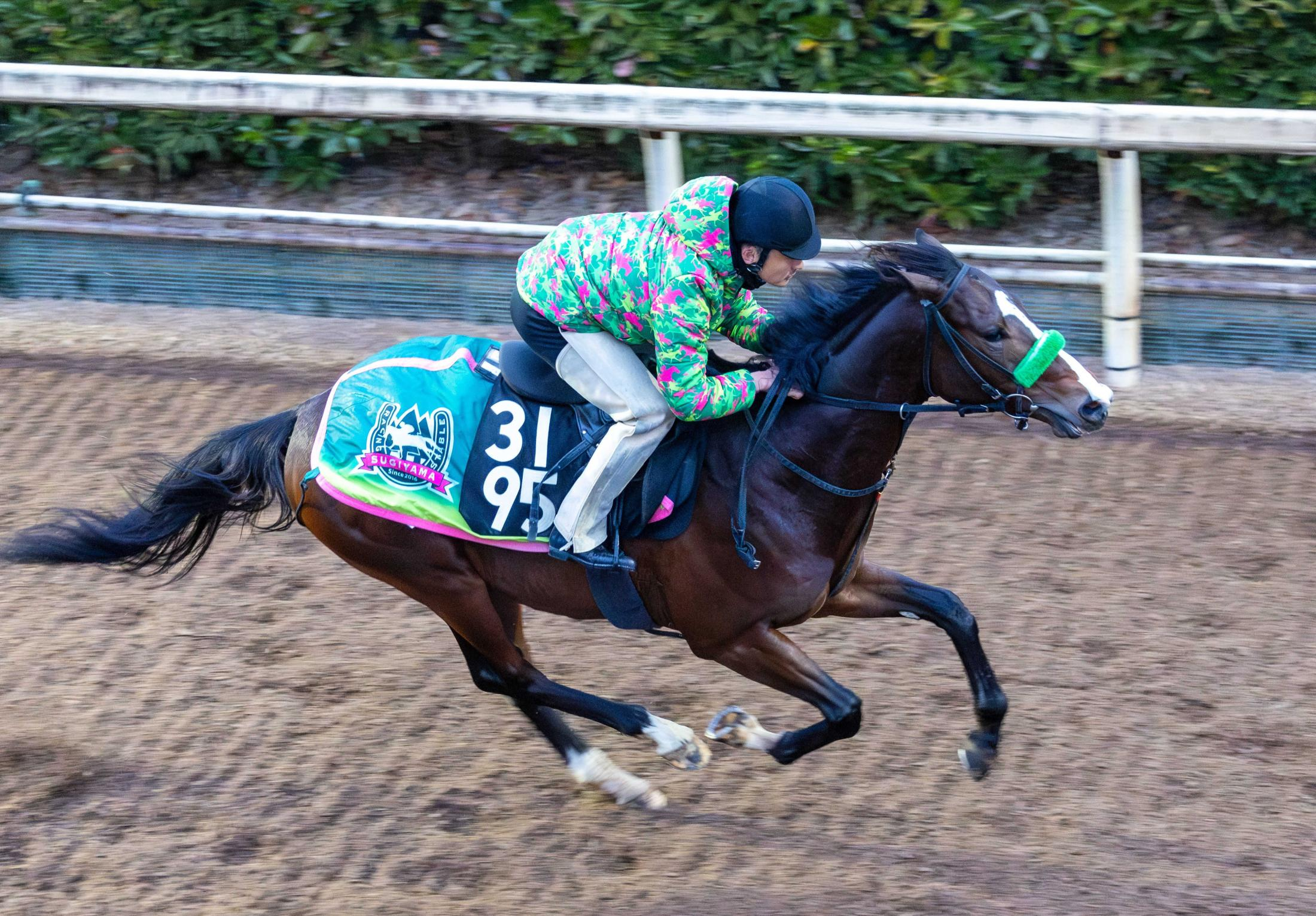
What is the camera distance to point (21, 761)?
4457 millimetres

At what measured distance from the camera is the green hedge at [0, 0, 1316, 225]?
277 inches

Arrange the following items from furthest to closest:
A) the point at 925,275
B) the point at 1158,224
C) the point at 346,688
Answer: the point at 1158,224 < the point at 346,688 < the point at 925,275

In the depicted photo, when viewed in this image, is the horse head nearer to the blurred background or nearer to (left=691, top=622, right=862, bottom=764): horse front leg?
(left=691, top=622, right=862, bottom=764): horse front leg

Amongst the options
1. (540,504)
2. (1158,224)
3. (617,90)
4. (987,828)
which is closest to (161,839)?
(540,504)

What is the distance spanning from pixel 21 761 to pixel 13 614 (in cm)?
100

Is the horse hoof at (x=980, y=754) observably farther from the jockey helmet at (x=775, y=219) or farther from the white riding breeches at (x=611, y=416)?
the jockey helmet at (x=775, y=219)

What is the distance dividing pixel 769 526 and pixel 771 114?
308 centimetres

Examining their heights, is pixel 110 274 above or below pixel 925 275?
below

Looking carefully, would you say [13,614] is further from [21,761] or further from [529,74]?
[529,74]

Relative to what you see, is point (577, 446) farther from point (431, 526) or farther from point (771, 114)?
point (771, 114)

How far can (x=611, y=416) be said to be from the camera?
391 cm

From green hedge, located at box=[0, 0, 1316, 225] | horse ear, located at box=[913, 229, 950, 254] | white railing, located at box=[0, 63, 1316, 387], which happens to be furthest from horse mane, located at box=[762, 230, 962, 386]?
green hedge, located at box=[0, 0, 1316, 225]

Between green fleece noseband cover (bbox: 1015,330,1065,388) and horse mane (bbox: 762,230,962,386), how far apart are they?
311 millimetres

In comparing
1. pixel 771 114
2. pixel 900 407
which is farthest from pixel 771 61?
pixel 900 407
